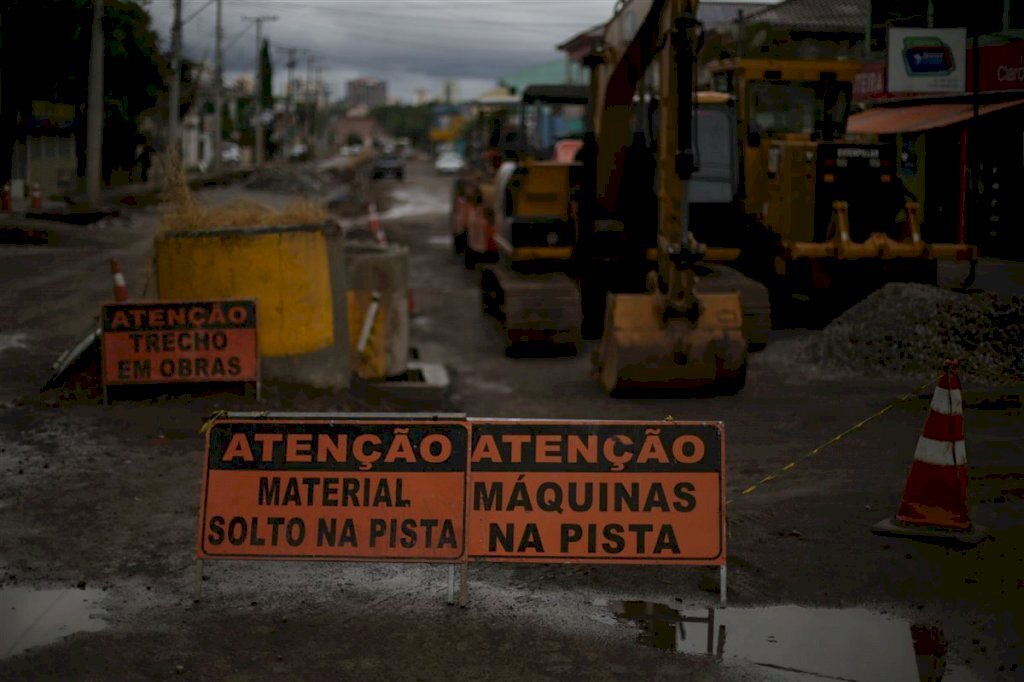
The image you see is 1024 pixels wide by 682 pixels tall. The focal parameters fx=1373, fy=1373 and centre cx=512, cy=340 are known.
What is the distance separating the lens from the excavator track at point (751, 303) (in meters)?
16.6

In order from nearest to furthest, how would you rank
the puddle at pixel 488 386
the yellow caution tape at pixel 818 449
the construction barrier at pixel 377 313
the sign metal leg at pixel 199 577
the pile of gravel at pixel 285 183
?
the sign metal leg at pixel 199 577, the yellow caution tape at pixel 818 449, the construction barrier at pixel 377 313, the puddle at pixel 488 386, the pile of gravel at pixel 285 183

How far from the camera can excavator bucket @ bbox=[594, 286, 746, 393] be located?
13.6 m

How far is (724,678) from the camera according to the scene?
584 cm

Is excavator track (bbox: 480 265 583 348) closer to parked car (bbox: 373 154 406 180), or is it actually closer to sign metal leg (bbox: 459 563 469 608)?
sign metal leg (bbox: 459 563 469 608)

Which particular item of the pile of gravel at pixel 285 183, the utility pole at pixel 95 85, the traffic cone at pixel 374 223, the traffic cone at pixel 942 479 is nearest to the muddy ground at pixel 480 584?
the traffic cone at pixel 942 479

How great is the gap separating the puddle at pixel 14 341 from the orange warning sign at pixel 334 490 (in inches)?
351

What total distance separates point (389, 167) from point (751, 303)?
62.2m

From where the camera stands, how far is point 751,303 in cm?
1664

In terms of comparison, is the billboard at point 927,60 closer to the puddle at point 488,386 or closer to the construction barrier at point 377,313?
the puddle at point 488,386

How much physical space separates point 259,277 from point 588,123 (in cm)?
641

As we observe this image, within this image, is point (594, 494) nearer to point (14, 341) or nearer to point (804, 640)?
point (804, 640)

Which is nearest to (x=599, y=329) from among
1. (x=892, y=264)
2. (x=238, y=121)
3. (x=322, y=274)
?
(x=892, y=264)

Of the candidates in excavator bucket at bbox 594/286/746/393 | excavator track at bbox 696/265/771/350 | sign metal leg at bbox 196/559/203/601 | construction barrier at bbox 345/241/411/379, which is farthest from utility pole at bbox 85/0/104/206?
sign metal leg at bbox 196/559/203/601

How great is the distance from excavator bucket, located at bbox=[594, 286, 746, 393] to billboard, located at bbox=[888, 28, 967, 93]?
13.4m
